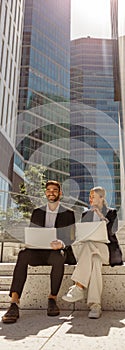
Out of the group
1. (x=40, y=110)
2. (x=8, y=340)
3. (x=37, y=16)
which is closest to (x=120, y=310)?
(x=8, y=340)

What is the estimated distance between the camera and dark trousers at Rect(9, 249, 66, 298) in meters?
2.46

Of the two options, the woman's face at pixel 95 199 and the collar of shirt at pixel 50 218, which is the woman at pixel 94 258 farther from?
the collar of shirt at pixel 50 218

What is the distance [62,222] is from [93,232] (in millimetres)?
427

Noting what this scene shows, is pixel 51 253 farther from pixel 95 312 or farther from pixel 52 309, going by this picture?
pixel 95 312

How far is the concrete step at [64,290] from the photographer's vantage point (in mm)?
2650

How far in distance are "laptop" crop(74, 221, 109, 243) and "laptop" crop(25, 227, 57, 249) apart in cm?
Result: 26

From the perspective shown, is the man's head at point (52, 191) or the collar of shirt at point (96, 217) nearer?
the collar of shirt at point (96, 217)

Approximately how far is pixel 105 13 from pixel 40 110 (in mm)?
36383

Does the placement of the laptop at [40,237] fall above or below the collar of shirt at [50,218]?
below

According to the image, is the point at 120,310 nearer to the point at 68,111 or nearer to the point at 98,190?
the point at 98,190

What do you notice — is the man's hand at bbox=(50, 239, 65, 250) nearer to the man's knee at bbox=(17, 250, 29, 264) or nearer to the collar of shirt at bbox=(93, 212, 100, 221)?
the man's knee at bbox=(17, 250, 29, 264)

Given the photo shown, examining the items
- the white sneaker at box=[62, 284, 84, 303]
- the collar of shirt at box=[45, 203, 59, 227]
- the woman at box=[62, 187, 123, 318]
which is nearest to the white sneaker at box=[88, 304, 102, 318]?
the woman at box=[62, 187, 123, 318]

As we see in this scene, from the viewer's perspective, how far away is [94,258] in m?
2.53

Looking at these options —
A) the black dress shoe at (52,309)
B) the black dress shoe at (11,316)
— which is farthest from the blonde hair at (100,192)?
the black dress shoe at (11,316)
